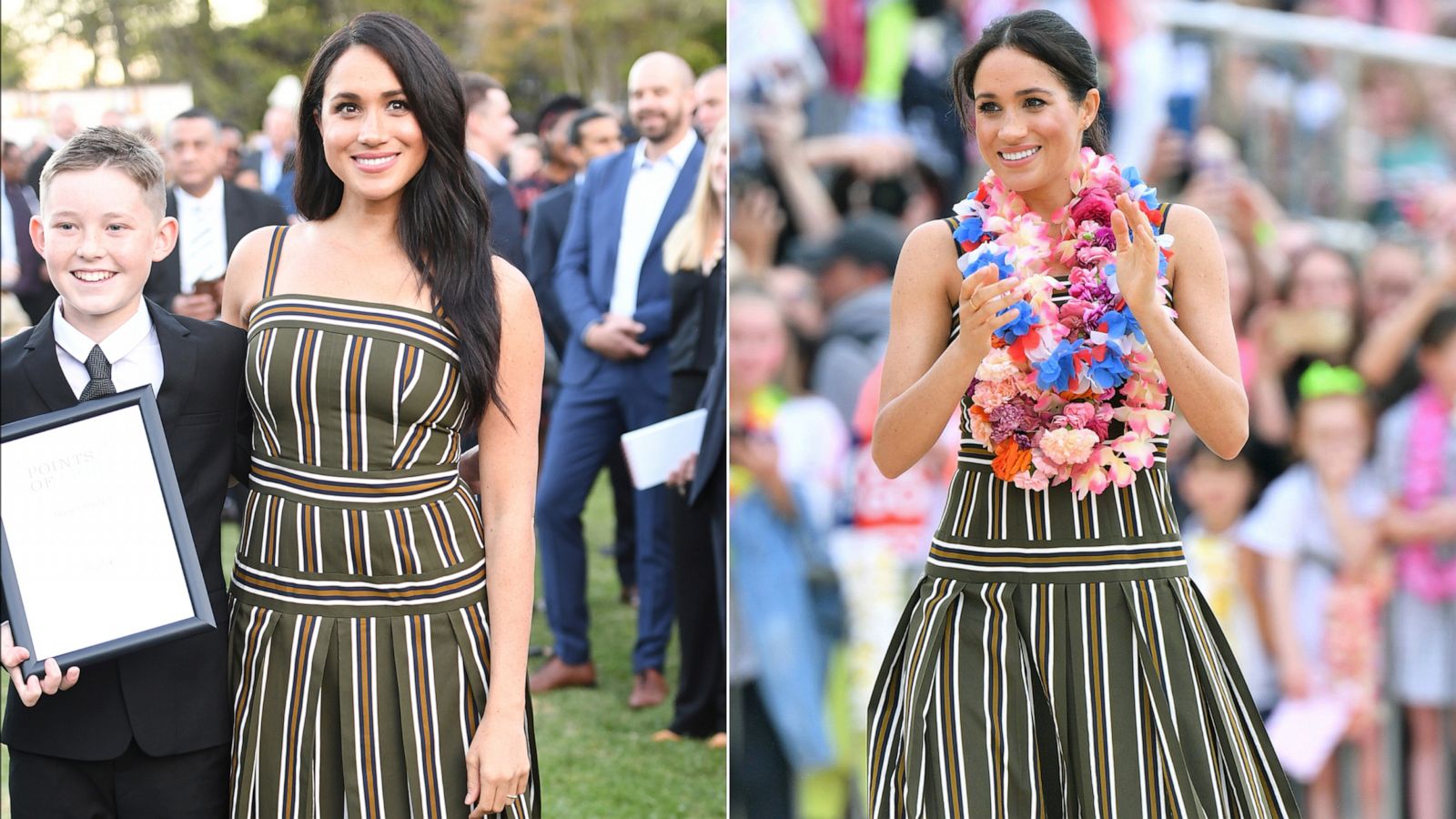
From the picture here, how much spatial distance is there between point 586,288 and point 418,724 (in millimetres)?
3762

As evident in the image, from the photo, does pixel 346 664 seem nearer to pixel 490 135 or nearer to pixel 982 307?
Answer: pixel 982 307

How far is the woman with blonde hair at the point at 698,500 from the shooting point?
5230 mm

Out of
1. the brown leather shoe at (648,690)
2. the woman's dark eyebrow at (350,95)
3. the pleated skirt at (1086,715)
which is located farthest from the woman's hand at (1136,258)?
the brown leather shoe at (648,690)

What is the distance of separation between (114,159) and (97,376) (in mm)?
345

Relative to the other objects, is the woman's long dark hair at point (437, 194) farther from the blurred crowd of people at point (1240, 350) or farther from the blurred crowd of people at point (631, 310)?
the blurred crowd of people at point (631, 310)

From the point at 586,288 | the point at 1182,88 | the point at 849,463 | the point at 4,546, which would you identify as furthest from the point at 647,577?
the point at 4,546

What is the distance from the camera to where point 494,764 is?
239 cm

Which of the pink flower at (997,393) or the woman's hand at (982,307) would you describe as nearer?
the woman's hand at (982,307)

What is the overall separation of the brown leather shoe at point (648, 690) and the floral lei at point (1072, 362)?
11.8ft

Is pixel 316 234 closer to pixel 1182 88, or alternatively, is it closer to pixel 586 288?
pixel 1182 88

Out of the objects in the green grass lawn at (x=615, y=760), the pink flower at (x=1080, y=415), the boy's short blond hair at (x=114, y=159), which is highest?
the boy's short blond hair at (x=114, y=159)

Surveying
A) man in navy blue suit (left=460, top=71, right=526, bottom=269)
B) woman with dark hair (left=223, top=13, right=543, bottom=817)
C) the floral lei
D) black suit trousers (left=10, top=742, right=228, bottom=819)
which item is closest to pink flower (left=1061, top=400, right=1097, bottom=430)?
the floral lei

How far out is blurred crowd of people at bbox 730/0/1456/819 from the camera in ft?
12.8

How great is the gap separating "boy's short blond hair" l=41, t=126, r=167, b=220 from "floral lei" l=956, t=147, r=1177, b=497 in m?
1.32
